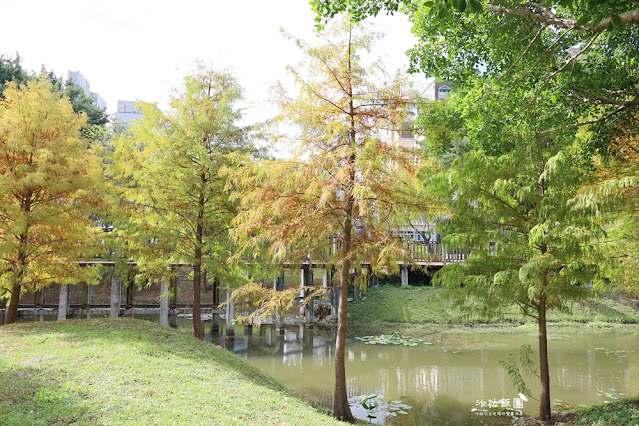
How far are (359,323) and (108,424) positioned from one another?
593 inches

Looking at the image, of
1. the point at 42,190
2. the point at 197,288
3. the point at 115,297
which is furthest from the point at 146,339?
the point at 115,297

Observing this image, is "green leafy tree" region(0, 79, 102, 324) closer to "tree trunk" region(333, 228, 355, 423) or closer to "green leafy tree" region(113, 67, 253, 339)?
"green leafy tree" region(113, 67, 253, 339)

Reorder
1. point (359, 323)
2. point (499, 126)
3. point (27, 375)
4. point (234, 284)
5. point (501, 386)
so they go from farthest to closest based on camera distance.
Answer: point (359, 323) < point (234, 284) < point (501, 386) < point (499, 126) < point (27, 375)

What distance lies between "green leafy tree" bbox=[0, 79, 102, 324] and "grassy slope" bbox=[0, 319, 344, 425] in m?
1.91

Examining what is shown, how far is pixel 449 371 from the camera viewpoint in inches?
480

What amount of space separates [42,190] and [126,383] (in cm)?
707

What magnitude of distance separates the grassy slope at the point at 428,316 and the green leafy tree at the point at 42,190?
11.4 metres

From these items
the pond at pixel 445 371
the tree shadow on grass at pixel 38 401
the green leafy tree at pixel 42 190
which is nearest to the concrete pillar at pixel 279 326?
the pond at pixel 445 371

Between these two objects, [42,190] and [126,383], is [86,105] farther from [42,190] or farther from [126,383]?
[126,383]

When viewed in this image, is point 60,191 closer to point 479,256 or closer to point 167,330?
point 167,330

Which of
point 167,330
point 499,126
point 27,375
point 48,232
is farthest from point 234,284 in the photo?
point 499,126

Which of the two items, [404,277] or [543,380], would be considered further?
[404,277]

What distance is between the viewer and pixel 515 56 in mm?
7449

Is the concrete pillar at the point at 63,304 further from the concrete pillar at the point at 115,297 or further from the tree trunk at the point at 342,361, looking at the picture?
the tree trunk at the point at 342,361
